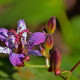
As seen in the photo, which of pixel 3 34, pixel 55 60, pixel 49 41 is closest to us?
pixel 55 60

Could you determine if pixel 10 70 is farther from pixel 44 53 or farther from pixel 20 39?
pixel 44 53

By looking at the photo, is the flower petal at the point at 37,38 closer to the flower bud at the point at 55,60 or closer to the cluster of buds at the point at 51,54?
the cluster of buds at the point at 51,54

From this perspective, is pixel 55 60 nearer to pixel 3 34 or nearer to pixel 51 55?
pixel 51 55

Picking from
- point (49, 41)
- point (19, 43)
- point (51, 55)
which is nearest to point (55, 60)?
point (51, 55)

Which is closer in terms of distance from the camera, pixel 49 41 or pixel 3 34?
pixel 49 41

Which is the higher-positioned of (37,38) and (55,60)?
(37,38)

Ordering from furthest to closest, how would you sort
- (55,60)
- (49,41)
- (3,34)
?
(3,34) < (49,41) < (55,60)

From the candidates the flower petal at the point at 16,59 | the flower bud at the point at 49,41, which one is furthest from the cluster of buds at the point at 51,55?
the flower petal at the point at 16,59

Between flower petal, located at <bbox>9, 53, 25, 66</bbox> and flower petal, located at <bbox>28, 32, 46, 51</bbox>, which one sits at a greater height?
flower petal, located at <bbox>28, 32, 46, 51</bbox>

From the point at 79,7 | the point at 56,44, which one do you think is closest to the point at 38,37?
the point at 56,44

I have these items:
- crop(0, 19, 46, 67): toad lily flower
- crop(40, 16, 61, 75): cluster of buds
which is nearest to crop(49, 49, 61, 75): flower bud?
crop(40, 16, 61, 75): cluster of buds

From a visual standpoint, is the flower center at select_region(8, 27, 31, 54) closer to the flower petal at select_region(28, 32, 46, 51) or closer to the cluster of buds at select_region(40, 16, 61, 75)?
the flower petal at select_region(28, 32, 46, 51)
